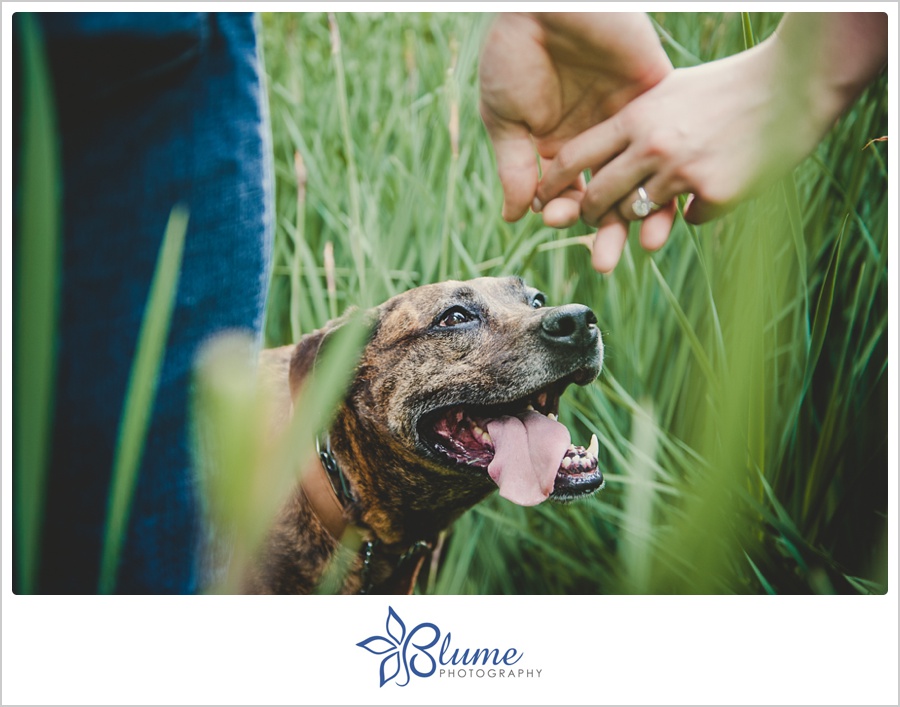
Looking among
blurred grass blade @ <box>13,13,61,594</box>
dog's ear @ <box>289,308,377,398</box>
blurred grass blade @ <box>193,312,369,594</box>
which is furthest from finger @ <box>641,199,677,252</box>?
blurred grass blade @ <box>13,13,61,594</box>

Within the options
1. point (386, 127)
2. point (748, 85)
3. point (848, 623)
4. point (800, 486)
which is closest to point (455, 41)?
point (386, 127)

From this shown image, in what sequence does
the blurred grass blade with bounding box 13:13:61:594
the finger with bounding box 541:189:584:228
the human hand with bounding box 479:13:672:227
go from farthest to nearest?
1. the finger with bounding box 541:189:584:228
2. the human hand with bounding box 479:13:672:227
3. the blurred grass blade with bounding box 13:13:61:594

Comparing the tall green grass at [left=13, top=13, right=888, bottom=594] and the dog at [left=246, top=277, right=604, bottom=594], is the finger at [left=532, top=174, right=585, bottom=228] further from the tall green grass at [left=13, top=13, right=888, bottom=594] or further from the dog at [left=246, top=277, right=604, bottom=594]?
the dog at [left=246, top=277, right=604, bottom=594]

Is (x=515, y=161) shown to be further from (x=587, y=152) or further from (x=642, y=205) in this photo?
(x=642, y=205)

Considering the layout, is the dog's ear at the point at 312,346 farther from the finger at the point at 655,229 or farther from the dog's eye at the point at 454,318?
the finger at the point at 655,229

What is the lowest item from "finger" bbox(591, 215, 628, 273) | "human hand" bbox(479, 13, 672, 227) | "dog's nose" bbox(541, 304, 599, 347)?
"dog's nose" bbox(541, 304, 599, 347)

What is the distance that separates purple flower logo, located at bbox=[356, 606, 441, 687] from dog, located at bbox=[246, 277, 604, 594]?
6.0 inches

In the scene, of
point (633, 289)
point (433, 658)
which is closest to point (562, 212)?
point (633, 289)

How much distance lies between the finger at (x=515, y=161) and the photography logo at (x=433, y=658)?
90cm

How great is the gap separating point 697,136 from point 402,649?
1.15m

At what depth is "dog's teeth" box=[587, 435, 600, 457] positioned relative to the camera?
1.35 m

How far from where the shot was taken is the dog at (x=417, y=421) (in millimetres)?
1335

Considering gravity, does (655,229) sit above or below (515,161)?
below

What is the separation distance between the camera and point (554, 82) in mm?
1396
